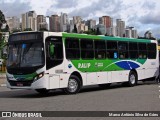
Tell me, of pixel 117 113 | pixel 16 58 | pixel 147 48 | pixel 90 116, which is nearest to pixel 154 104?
pixel 117 113

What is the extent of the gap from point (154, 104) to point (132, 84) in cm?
1003

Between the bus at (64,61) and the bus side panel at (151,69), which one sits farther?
the bus side panel at (151,69)

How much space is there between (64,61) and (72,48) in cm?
92

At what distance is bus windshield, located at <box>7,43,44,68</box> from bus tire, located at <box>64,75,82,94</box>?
208cm

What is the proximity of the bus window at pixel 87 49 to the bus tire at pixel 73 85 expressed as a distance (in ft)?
4.00

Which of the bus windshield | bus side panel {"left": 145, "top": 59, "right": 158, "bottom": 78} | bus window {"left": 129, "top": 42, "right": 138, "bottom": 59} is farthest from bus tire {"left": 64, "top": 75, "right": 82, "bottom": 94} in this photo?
bus side panel {"left": 145, "top": 59, "right": 158, "bottom": 78}

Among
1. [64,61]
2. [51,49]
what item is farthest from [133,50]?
[51,49]

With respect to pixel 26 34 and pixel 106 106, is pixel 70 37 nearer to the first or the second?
pixel 26 34

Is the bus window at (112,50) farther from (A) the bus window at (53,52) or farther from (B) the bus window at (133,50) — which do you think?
(A) the bus window at (53,52)

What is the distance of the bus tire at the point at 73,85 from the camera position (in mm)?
18172

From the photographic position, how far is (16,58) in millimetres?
17344

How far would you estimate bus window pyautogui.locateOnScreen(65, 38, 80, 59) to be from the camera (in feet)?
59.4

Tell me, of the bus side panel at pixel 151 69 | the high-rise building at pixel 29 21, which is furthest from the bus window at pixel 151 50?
the high-rise building at pixel 29 21

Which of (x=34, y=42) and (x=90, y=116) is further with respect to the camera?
(x=34, y=42)
